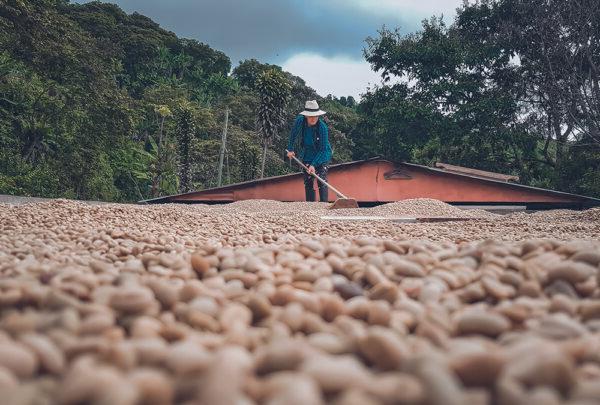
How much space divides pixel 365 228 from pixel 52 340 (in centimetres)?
307

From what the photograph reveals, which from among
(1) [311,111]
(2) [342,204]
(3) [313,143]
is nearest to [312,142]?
(3) [313,143]

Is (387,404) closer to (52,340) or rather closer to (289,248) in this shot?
(52,340)

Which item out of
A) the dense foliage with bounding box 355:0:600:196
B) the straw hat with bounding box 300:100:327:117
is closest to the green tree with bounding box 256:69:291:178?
the dense foliage with bounding box 355:0:600:196

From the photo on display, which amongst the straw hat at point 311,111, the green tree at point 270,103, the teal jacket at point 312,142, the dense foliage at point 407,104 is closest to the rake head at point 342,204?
the teal jacket at point 312,142

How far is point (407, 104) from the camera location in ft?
53.9

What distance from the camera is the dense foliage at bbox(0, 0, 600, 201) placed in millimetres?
12812

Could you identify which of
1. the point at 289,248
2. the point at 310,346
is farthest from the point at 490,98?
the point at 310,346

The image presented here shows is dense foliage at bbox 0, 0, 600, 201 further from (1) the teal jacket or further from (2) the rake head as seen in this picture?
(2) the rake head

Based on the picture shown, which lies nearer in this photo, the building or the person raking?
the person raking

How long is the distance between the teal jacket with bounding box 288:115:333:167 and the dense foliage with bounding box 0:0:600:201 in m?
6.64

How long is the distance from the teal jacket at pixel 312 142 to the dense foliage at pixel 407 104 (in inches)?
261

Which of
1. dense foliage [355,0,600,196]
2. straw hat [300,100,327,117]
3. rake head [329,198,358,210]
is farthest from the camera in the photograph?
dense foliage [355,0,600,196]

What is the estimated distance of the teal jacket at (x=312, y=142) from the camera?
7238mm

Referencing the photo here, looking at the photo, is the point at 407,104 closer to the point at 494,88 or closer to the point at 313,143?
the point at 494,88
